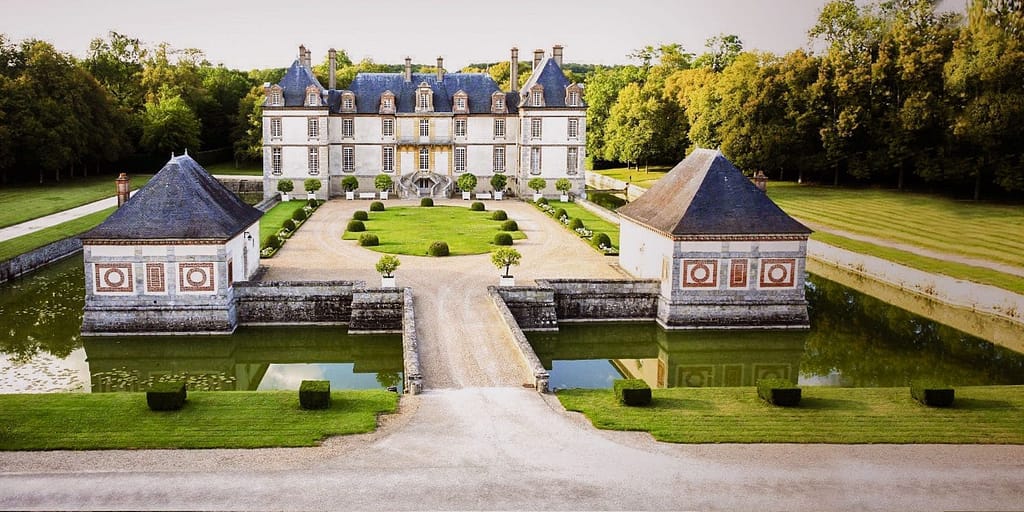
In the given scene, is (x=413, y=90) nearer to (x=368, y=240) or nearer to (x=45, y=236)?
(x=368, y=240)

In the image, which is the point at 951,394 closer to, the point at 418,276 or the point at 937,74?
the point at 418,276

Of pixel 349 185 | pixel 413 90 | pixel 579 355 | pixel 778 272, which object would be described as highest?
pixel 413 90

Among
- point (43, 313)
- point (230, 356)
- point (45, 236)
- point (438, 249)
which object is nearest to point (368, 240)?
point (438, 249)

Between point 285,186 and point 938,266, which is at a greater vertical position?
point 285,186

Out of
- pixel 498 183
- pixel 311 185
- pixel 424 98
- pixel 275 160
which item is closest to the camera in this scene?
pixel 311 185

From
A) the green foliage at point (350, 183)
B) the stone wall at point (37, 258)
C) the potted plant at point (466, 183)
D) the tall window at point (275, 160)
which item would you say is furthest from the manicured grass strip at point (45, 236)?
the potted plant at point (466, 183)

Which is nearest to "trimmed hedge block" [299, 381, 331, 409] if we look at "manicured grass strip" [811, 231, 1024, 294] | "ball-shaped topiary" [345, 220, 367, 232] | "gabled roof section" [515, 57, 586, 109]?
"manicured grass strip" [811, 231, 1024, 294]
